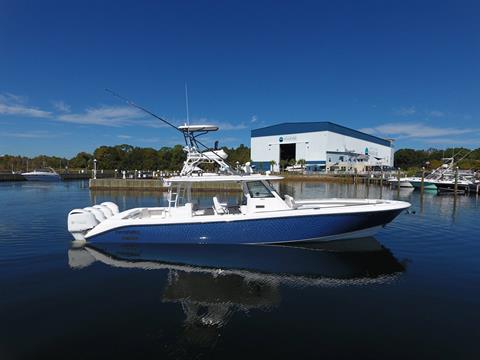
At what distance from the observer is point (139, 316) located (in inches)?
Result: 257

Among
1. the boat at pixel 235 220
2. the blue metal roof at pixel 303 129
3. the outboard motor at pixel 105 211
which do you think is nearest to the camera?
the boat at pixel 235 220

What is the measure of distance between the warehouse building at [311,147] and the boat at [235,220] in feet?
217

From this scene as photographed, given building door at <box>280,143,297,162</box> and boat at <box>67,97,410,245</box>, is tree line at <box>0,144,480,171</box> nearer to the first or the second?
building door at <box>280,143,297,162</box>

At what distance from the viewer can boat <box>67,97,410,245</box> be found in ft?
34.5

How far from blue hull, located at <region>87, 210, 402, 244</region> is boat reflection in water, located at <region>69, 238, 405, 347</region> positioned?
0.35 meters

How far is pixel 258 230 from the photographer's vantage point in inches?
424

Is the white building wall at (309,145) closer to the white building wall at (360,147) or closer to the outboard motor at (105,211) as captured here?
the white building wall at (360,147)

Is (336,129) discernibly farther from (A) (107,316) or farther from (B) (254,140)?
(A) (107,316)

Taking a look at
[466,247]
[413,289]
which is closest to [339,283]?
[413,289]

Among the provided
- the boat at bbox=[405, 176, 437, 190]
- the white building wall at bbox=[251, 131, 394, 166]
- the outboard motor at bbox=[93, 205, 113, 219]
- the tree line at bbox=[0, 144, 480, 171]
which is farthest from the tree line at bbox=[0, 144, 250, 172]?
the outboard motor at bbox=[93, 205, 113, 219]

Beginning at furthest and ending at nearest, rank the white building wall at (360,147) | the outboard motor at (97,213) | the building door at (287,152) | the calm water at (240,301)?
the building door at (287,152) < the white building wall at (360,147) < the outboard motor at (97,213) < the calm water at (240,301)

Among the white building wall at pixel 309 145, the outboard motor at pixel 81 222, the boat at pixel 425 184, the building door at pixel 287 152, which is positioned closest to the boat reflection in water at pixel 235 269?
the outboard motor at pixel 81 222

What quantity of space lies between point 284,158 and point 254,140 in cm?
969

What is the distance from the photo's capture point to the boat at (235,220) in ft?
34.5
